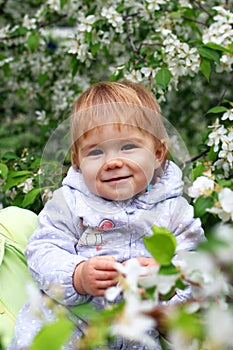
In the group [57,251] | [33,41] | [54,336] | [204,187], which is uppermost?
[54,336]

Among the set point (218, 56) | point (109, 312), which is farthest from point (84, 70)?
point (109, 312)

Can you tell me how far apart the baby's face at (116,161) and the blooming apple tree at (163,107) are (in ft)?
0.54

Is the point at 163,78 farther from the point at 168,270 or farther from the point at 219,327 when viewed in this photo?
the point at 219,327

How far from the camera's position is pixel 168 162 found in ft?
7.36

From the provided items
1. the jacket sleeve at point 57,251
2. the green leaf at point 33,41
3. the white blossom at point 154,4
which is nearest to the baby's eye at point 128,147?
the jacket sleeve at point 57,251

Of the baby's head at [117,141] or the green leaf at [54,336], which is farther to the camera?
the baby's head at [117,141]

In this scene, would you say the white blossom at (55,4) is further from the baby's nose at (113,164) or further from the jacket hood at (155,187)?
the baby's nose at (113,164)

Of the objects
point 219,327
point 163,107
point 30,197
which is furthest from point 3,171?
point 163,107

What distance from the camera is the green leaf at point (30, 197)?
2836 millimetres

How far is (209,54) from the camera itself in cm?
317

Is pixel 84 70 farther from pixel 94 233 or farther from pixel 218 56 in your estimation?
pixel 94 233

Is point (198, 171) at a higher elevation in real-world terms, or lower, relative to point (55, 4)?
higher

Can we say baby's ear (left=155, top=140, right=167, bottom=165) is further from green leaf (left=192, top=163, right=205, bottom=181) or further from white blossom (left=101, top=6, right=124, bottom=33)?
white blossom (left=101, top=6, right=124, bottom=33)

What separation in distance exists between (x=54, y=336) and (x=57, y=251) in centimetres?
96
